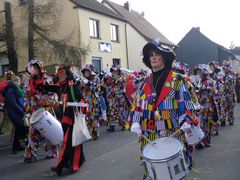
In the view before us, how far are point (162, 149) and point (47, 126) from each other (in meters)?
3.97

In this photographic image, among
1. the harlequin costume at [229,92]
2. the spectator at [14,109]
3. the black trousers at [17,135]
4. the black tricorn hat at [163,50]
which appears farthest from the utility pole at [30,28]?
the black tricorn hat at [163,50]

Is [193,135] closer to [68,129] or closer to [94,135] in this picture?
[68,129]

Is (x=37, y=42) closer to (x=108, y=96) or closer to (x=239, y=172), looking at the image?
(x=108, y=96)

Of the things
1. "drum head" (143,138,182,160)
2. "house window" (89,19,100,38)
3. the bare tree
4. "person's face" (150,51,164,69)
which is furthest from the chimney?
"drum head" (143,138,182,160)

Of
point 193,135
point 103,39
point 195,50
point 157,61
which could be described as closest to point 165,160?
point 193,135

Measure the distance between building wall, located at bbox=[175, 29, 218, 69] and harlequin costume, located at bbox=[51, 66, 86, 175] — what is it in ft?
137

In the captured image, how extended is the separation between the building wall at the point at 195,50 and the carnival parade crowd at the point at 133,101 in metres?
36.1

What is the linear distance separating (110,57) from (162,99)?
2387 cm

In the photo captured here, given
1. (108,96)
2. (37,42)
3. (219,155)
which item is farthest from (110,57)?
(219,155)

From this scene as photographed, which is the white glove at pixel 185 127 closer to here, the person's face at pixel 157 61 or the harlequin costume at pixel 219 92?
the person's face at pixel 157 61

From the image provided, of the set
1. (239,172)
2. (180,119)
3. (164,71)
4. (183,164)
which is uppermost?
(164,71)

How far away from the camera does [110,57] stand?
91.6ft

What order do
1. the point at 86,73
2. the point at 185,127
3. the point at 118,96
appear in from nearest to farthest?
the point at 185,127 → the point at 86,73 → the point at 118,96

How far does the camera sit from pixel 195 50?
160 ft
